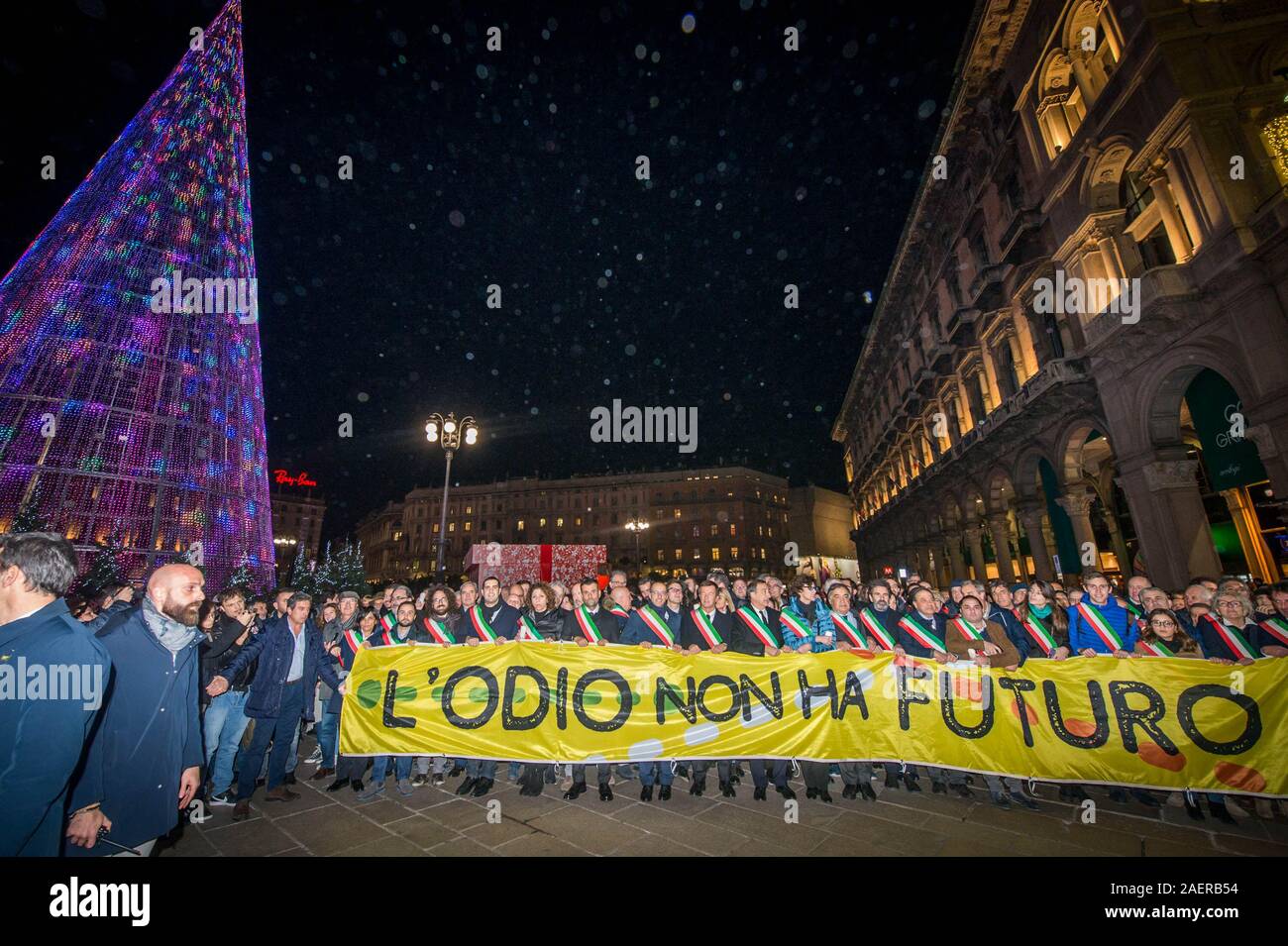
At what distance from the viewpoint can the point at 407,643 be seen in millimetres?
6422

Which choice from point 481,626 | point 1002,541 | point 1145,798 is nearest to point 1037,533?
point 1002,541

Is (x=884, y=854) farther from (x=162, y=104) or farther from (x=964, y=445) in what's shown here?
(x=162, y=104)

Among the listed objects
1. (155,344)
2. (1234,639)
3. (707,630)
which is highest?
(155,344)

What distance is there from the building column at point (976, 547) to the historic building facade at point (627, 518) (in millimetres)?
63023

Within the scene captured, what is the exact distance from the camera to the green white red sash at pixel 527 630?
262 inches

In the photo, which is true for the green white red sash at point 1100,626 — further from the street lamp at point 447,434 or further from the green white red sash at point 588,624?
the street lamp at point 447,434

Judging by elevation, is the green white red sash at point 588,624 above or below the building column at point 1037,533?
below

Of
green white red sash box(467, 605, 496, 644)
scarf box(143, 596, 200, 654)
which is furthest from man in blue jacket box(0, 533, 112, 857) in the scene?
green white red sash box(467, 605, 496, 644)

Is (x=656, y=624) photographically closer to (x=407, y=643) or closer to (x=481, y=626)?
(x=481, y=626)

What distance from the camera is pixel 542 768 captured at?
243 inches

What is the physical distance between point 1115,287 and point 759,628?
16.5m

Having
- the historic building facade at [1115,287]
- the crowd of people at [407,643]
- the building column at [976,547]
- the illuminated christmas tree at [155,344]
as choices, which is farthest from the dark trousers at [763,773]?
the building column at [976,547]

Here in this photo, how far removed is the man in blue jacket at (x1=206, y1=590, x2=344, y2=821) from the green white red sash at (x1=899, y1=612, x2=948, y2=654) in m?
6.57

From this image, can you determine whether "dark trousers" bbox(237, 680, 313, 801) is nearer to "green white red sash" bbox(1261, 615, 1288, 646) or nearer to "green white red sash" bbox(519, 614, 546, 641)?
"green white red sash" bbox(519, 614, 546, 641)
